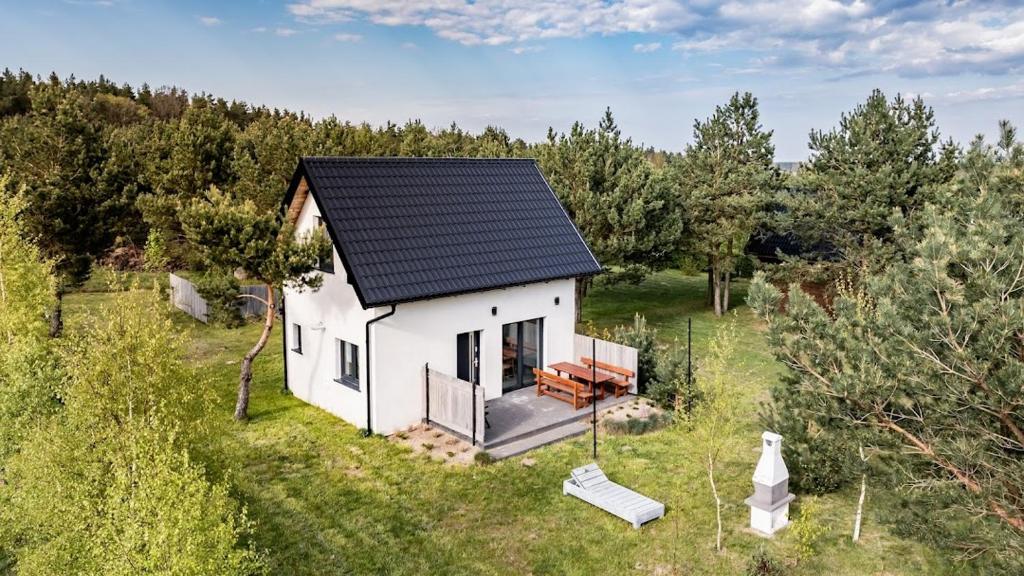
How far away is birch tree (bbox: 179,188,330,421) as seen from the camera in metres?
14.2

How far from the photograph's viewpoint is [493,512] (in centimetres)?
1206

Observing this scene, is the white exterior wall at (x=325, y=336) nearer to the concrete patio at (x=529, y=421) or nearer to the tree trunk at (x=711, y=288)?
the concrete patio at (x=529, y=421)

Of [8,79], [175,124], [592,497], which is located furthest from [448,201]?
[8,79]

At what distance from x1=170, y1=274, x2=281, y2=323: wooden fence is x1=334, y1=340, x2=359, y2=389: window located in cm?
1142

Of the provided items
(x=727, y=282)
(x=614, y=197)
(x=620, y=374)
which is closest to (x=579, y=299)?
(x=614, y=197)

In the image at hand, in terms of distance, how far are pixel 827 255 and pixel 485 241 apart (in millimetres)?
14965

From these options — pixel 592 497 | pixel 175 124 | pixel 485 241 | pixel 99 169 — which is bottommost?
pixel 592 497

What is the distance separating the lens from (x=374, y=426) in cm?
1540

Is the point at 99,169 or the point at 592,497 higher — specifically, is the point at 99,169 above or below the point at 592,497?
above

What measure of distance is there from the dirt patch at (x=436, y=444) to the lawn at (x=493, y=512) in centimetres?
36

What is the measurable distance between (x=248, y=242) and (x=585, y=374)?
826 cm

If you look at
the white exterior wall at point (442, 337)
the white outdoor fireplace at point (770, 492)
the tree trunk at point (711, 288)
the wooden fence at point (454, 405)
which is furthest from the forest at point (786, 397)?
the tree trunk at point (711, 288)

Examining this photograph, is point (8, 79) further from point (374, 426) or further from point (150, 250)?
point (374, 426)

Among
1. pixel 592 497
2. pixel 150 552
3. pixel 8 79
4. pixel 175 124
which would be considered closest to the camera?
pixel 150 552
